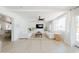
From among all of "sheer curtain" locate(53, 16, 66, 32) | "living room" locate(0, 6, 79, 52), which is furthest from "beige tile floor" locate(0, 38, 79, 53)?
"sheer curtain" locate(53, 16, 66, 32)

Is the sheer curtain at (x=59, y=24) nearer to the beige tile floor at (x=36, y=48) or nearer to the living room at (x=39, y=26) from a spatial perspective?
the living room at (x=39, y=26)

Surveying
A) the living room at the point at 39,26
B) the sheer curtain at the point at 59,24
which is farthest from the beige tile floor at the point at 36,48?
the sheer curtain at the point at 59,24

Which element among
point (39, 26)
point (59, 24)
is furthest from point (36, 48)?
point (59, 24)

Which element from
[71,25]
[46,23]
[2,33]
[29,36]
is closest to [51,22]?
[46,23]

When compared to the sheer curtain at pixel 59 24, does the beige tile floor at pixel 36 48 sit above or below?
below

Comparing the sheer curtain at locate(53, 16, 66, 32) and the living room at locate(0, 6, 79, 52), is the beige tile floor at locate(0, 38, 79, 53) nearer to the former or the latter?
the living room at locate(0, 6, 79, 52)

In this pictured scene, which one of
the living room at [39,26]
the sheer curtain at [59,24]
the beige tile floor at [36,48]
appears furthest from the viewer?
the sheer curtain at [59,24]

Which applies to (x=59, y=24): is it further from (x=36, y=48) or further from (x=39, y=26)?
(x=36, y=48)

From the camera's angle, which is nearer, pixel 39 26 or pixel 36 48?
pixel 36 48
